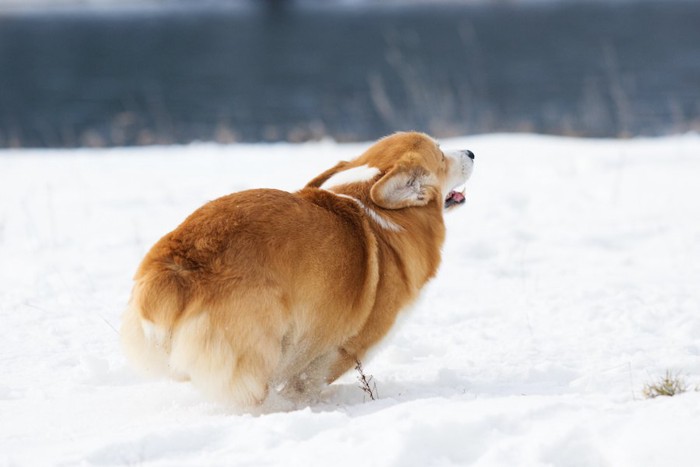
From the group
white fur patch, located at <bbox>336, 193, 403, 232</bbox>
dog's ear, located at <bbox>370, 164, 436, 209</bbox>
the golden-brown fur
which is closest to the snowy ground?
the golden-brown fur

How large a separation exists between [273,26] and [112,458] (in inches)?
2018

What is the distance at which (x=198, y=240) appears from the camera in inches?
143

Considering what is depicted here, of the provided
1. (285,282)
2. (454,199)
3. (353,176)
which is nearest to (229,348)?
(285,282)

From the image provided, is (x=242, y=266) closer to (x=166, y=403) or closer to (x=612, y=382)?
(x=166, y=403)

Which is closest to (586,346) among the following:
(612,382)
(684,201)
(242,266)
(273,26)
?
(612,382)

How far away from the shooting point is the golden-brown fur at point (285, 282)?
11.5 feet

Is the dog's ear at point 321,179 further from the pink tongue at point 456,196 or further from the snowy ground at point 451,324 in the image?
the snowy ground at point 451,324

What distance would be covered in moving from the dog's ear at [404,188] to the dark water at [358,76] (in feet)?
27.9

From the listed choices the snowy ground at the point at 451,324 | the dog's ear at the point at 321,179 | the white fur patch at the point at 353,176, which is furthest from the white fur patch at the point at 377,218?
the snowy ground at the point at 451,324

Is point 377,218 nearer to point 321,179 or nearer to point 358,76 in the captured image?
point 321,179

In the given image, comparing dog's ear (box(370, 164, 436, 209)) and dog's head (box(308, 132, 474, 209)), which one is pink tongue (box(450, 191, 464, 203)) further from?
dog's ear (box(370, 164, 436, 209))

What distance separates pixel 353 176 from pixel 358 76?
2611 cm

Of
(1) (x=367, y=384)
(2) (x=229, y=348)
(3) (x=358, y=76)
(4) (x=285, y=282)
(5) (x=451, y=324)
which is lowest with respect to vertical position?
(3) (x=358, y=76)

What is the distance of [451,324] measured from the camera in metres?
5.29
